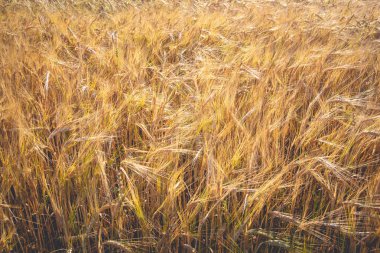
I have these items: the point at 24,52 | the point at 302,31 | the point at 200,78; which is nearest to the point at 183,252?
the point at 200,78

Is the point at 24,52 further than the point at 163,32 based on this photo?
No

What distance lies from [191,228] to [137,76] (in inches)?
32.1

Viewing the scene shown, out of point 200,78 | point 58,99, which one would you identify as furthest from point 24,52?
point 200,78

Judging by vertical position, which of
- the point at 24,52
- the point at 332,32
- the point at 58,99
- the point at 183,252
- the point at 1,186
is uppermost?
the point at 332,32

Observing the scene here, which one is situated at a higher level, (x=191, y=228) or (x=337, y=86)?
(x=337, y=86)

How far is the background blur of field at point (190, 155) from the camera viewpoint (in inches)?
31.6

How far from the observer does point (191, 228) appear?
871 mm

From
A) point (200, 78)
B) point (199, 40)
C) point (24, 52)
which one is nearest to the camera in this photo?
point (200, 78)

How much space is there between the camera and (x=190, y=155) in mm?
1072

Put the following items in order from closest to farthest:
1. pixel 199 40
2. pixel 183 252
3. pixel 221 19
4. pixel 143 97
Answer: pixel 183 252
pixel 143 97
pixel 199 40
pixel 221 19

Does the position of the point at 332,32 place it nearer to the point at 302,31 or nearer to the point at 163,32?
the point at 302,31

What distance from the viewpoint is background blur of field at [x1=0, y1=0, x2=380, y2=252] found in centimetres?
80

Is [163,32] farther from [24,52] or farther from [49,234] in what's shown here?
[49,234]

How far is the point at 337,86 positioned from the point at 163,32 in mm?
1450
